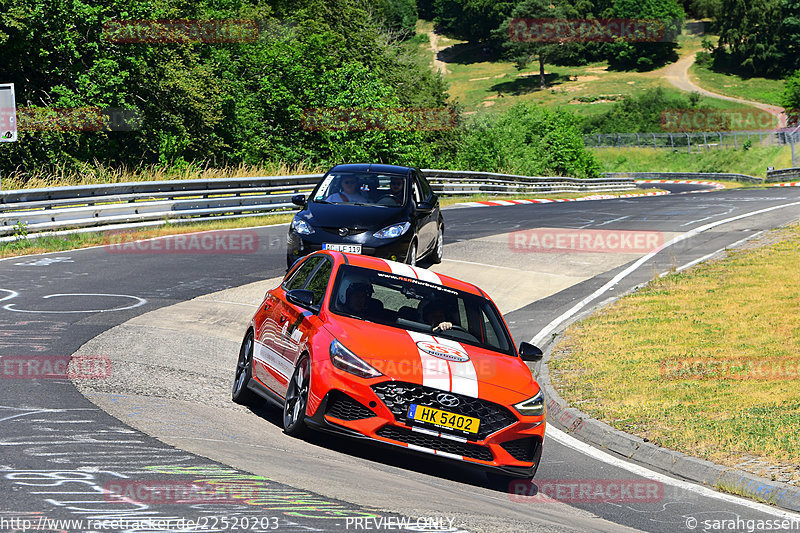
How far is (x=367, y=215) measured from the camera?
1583cm

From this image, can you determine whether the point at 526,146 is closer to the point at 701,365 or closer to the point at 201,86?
the point at 201,86

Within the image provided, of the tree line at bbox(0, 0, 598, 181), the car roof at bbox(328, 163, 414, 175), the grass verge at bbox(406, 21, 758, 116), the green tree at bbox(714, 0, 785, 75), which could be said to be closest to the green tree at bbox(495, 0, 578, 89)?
the grass verge at bbox(406, 21, 758, 116)

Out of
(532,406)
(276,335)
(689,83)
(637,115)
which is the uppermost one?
(276,335)

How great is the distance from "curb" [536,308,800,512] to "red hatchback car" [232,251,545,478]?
5.09ft

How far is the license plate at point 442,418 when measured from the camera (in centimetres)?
778

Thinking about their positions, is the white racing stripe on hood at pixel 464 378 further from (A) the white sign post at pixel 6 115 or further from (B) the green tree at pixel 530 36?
(B) the green tree at pixel 530 36

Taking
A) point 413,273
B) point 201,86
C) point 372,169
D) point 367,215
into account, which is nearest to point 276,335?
point 413,273

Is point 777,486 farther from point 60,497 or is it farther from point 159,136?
point 159,136

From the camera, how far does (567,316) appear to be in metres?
16.9

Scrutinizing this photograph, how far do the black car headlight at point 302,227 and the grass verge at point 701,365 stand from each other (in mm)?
4177

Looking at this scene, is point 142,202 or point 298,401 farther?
point 142,202

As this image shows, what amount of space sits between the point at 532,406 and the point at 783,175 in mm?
61167

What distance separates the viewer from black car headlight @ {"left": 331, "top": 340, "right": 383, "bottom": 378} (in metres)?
7.82

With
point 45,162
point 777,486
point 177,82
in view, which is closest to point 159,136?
point 177,82
